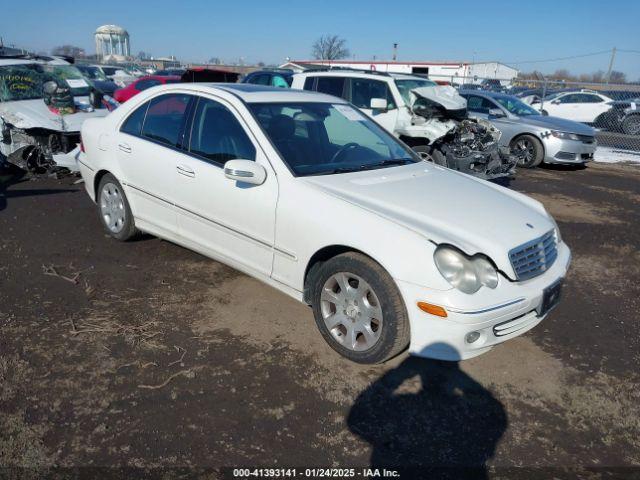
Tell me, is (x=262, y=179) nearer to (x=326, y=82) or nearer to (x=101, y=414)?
(x=101, y=414)

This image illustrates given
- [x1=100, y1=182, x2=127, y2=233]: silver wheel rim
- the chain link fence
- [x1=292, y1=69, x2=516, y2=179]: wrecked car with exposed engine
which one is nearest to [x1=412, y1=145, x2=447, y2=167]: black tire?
[x1=292, y1=69, x2=516, y2=179]: wrecked car with exposed engine

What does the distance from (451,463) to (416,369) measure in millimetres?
796

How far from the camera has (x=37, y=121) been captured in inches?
281

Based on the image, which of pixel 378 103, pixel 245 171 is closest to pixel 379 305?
pixel 245 171

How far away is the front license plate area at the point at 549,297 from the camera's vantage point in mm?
3019

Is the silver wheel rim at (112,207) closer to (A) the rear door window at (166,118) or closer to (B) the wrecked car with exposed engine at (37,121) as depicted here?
(A) the rear door window at (166,118)

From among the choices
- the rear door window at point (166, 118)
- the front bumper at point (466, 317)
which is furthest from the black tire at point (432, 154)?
the front bumper at point (466, 317)

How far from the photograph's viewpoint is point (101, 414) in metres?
2.66

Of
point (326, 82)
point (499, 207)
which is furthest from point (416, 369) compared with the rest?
point (326, 82)

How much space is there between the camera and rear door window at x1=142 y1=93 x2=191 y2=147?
4.14 meters

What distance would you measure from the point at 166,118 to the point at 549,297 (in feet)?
11.2

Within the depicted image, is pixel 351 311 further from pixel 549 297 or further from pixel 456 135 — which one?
pixel 456 135

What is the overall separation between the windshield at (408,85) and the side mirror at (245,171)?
218 inches

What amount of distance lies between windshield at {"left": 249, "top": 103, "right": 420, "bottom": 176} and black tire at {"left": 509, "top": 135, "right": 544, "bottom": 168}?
7.13 metres
